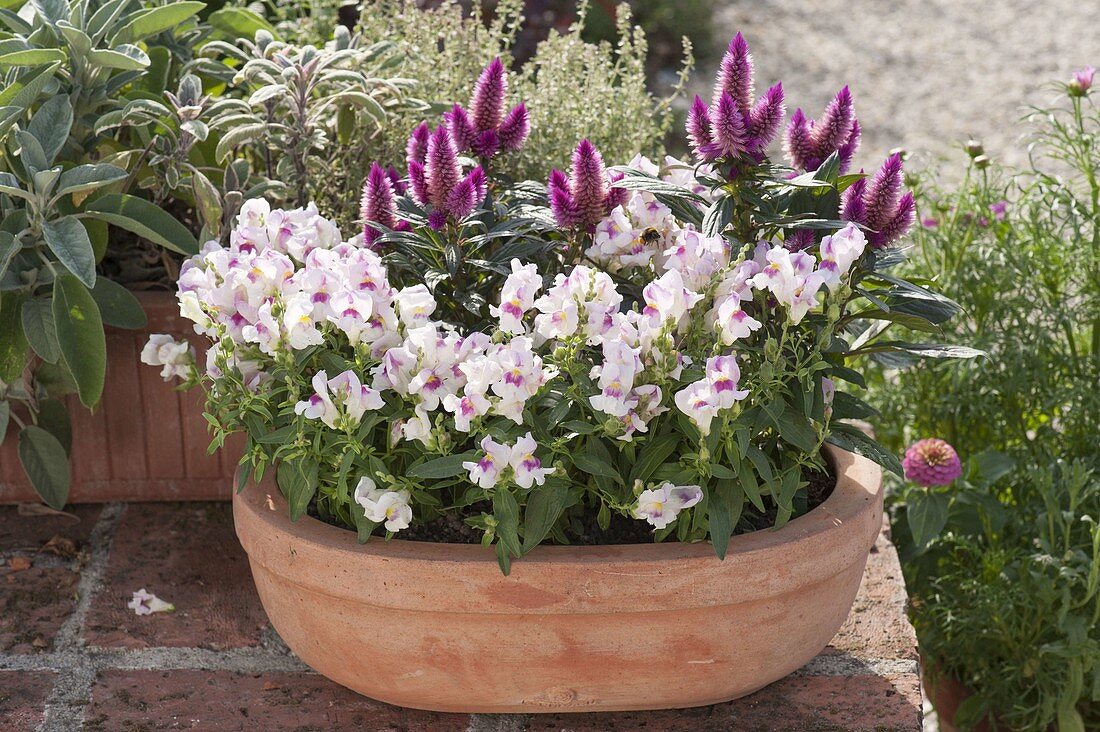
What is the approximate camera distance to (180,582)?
65.3 inches

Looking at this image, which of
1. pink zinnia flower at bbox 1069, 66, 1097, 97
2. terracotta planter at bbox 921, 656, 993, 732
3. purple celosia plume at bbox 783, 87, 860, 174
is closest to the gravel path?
pink zinnia flower at bbox 1069, 66, 1097, 97

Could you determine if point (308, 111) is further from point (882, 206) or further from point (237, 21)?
point (882, 206)

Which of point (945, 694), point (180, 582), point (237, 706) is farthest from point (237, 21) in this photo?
point (945, 694)

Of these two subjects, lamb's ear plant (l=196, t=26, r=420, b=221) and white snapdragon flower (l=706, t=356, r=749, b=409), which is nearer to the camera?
white snapdragon flower (l=706, t=356, r=749, b=409)

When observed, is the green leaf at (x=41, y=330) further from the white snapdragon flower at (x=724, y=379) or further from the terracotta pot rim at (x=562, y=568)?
the white snapdragon flower at (x=724, y=379)

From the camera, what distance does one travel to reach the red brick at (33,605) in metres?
1.53

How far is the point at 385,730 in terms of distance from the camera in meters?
1.36

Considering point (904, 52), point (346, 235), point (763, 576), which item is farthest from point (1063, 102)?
point (763, 576)

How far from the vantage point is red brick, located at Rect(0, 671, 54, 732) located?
54.2 inches

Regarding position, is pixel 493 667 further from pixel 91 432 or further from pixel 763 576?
pixel 91 432

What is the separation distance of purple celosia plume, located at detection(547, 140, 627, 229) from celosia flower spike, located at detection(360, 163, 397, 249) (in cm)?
21

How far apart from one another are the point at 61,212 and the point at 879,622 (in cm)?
125

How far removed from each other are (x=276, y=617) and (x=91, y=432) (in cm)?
59

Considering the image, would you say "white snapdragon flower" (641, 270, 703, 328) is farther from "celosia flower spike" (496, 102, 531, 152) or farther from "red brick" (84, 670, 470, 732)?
"red brick" (84, 670, 470, 732)
